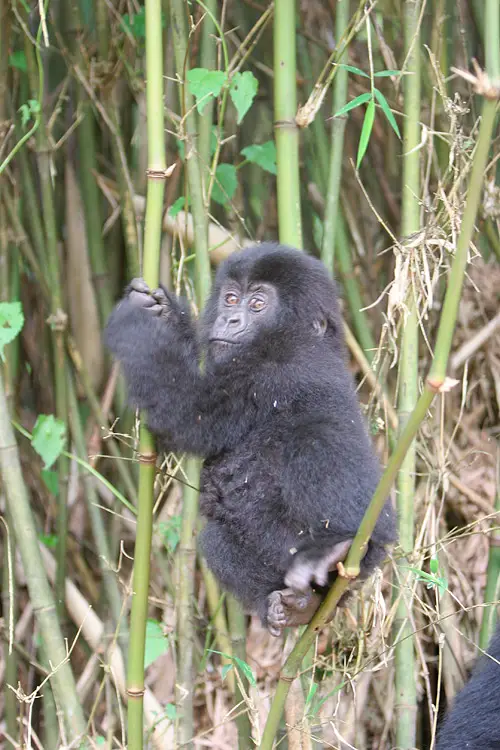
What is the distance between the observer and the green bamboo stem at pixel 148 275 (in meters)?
1.67

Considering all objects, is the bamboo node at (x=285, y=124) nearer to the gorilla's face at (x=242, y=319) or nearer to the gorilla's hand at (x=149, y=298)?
the gorilla's face at (x=242, y=319)

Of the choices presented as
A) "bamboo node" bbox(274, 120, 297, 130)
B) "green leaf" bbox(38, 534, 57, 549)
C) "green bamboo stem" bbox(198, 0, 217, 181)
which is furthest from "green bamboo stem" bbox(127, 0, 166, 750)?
"green leaf" bbox(38, 534, 57, 549)

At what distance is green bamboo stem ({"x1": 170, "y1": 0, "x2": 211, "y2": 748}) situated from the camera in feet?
7.76

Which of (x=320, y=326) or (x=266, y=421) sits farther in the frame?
(x=320, y=326)

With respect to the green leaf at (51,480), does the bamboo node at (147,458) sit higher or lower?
higher

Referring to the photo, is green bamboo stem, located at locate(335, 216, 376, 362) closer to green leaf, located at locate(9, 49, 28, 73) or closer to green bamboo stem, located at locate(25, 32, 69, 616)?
green bamboo stem, located at locate(25, 32, 69, 616)

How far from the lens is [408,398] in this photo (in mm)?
2412

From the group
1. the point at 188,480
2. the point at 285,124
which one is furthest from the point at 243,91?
the point at 188,480

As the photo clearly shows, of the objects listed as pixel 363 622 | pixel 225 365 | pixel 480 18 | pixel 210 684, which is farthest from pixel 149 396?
pixel 480 18

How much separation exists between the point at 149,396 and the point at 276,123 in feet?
2.25

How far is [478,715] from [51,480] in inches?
63.5

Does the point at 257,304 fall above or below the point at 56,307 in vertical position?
above

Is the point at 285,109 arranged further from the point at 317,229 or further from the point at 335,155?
the point at 317,229

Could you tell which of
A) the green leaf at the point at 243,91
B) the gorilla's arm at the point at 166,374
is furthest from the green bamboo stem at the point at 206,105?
the gorilla's arm at the point at 166,374
